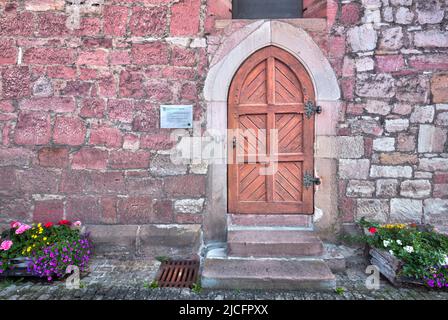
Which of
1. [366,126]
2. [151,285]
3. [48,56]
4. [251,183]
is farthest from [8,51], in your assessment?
[366,126]

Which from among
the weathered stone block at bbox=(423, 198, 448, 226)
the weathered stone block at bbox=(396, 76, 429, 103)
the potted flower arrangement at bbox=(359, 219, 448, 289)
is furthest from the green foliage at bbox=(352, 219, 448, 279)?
the weathered stone block at bbox=(396, 76, 429, 103)

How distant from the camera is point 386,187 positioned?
3.09 meters

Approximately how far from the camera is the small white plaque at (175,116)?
3.10 metres

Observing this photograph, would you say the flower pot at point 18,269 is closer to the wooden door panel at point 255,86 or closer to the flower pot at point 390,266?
the wooden door panel at point 255,86

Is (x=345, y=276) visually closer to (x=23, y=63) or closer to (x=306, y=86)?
(x=306, y=86)

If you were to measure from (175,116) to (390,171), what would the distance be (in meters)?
2.53

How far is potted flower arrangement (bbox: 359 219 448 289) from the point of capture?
2.52 meters

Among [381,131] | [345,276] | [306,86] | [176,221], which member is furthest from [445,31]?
[176,221]

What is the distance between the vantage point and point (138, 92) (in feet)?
10.2

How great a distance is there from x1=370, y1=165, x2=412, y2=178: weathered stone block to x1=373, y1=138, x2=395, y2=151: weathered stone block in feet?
0.68

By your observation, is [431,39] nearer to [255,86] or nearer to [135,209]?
[255,86]

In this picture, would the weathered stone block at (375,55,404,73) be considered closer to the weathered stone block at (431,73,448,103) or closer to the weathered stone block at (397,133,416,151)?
the weathered stone block at (431,73,448,103)

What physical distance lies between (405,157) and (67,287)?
12.4 feet

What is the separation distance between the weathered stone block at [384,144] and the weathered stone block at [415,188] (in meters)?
0.42
